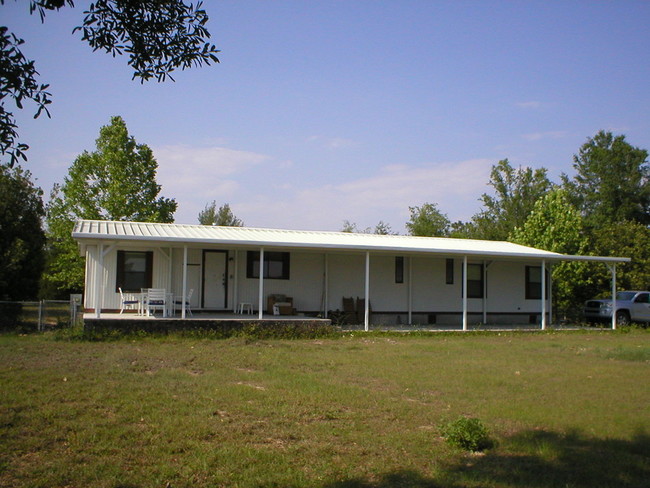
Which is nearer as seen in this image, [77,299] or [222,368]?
[222,368]

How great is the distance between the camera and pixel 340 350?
45.4 ft

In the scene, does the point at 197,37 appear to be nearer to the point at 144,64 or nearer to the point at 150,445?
the point at 144,64

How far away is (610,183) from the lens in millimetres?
43969

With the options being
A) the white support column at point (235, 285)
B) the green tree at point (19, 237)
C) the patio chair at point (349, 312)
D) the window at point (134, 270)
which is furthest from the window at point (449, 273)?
the green tree at point (19, 237)

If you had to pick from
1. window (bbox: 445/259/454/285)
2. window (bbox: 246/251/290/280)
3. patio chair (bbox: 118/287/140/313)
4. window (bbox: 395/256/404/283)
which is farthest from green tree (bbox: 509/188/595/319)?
patio chair (bbox: 118/287/140/313)

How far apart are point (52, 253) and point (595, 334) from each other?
87.5 ft

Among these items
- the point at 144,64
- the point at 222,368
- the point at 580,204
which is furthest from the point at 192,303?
the point at 580,204

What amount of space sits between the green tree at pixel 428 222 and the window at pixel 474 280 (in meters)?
29.2

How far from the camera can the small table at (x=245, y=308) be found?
1885 cm

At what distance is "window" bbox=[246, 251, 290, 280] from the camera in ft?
63.2

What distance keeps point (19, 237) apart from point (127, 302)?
12.3m

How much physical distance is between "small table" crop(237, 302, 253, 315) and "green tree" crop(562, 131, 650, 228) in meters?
31.6

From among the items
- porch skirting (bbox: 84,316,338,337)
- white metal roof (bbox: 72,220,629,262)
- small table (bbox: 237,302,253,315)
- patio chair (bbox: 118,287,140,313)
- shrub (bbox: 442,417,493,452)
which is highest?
white metal roof (bbox: 72,220,629,262)

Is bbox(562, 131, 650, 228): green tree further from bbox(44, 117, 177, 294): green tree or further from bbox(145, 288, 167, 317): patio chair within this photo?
bbox(145, 288, 167, 317): patio chair
